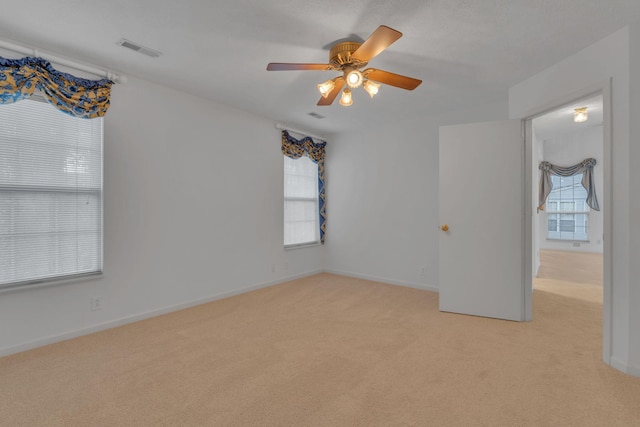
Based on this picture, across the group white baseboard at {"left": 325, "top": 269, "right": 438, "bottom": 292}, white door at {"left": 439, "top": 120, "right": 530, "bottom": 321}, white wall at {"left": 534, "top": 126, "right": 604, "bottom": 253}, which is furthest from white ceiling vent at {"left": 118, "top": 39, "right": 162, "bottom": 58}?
white wall at {"left": 534, "top": 126, "right": 604, "bottom": 253}

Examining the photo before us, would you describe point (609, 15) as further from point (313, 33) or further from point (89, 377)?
point (89, 377)

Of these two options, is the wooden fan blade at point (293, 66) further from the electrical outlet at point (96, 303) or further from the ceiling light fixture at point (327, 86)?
the electrical outlet at point (96, 303)

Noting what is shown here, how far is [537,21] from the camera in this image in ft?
7.14

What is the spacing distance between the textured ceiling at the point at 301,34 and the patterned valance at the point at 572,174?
579 cm

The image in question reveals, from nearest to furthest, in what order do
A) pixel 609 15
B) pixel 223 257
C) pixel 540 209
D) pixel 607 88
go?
pixel 609 15 < pixel 607 88 < pixel 223 257 < pixel 540 209

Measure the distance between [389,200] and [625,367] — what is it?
3.11 m

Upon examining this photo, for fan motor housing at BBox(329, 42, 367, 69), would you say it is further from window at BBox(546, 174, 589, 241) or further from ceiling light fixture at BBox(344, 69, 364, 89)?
window at BBox(546, 174, 589, 241)

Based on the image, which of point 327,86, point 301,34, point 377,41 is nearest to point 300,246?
point 327,86

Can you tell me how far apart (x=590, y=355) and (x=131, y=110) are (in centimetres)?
453

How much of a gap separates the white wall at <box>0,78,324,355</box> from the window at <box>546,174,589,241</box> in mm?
7430

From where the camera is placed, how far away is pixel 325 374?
7.10 feet

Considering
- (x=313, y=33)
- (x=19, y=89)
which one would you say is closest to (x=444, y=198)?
(x=313, y=33)

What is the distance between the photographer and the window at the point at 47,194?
2.48 meters

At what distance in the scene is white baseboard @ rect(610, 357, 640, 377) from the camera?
2.13 meters
